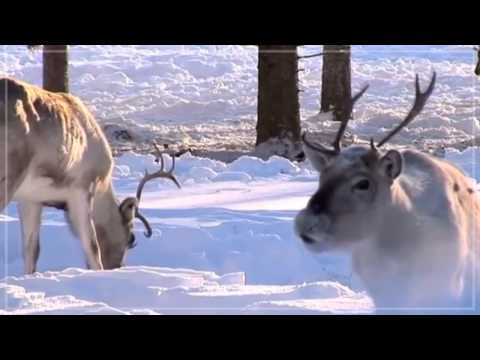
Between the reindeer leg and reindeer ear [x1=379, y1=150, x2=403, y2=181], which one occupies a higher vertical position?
reindeer ear [x1=379, y1=150, x2=403, y2=181]

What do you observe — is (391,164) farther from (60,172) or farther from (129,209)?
(129,209)

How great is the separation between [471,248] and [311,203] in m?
1.01

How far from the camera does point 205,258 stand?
864cm

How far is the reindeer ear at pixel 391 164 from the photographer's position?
522 centimetres

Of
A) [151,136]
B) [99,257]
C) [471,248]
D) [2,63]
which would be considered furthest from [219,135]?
[471,248]

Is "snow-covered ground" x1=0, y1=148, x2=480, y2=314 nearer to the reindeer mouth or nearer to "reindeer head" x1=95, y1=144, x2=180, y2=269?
"reindeer head" x1=95, y1=144, x2=180, y2=269

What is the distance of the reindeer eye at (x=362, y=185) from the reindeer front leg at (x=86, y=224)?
143 inches

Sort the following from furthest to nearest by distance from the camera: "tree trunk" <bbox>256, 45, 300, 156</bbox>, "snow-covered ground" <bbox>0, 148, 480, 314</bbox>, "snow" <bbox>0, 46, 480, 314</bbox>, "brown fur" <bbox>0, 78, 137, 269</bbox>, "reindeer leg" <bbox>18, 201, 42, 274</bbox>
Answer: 1. "tree trunk" <bbox>256, 45, 300, 156</bbox>
2. "reindeer leg" <bbox>18, 201, 42, 274</bbox>
3. "brown fur" <bbox>0, 78, 137, 269</bbox>
4. "snow" <bbox>0, 46, 480, 314</bbox>
5. "snow-covered ground" <bbox>0, 148, 480, 314</bbox>

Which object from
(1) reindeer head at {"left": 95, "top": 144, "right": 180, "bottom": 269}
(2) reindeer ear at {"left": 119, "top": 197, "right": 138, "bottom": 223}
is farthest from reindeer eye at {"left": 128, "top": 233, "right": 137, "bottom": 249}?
(2) reindeer ear at {"left": 119, "top": 197, "right": 138, "bottom": 223}

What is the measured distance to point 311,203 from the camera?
16.9 feet

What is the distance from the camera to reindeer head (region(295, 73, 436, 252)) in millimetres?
5113

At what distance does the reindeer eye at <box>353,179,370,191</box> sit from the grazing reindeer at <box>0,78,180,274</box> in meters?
2.97

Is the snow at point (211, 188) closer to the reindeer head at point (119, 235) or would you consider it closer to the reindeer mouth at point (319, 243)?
the reindeer head at point (119, 235)

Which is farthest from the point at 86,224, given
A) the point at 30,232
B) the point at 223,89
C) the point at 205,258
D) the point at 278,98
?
the point at 223,89
